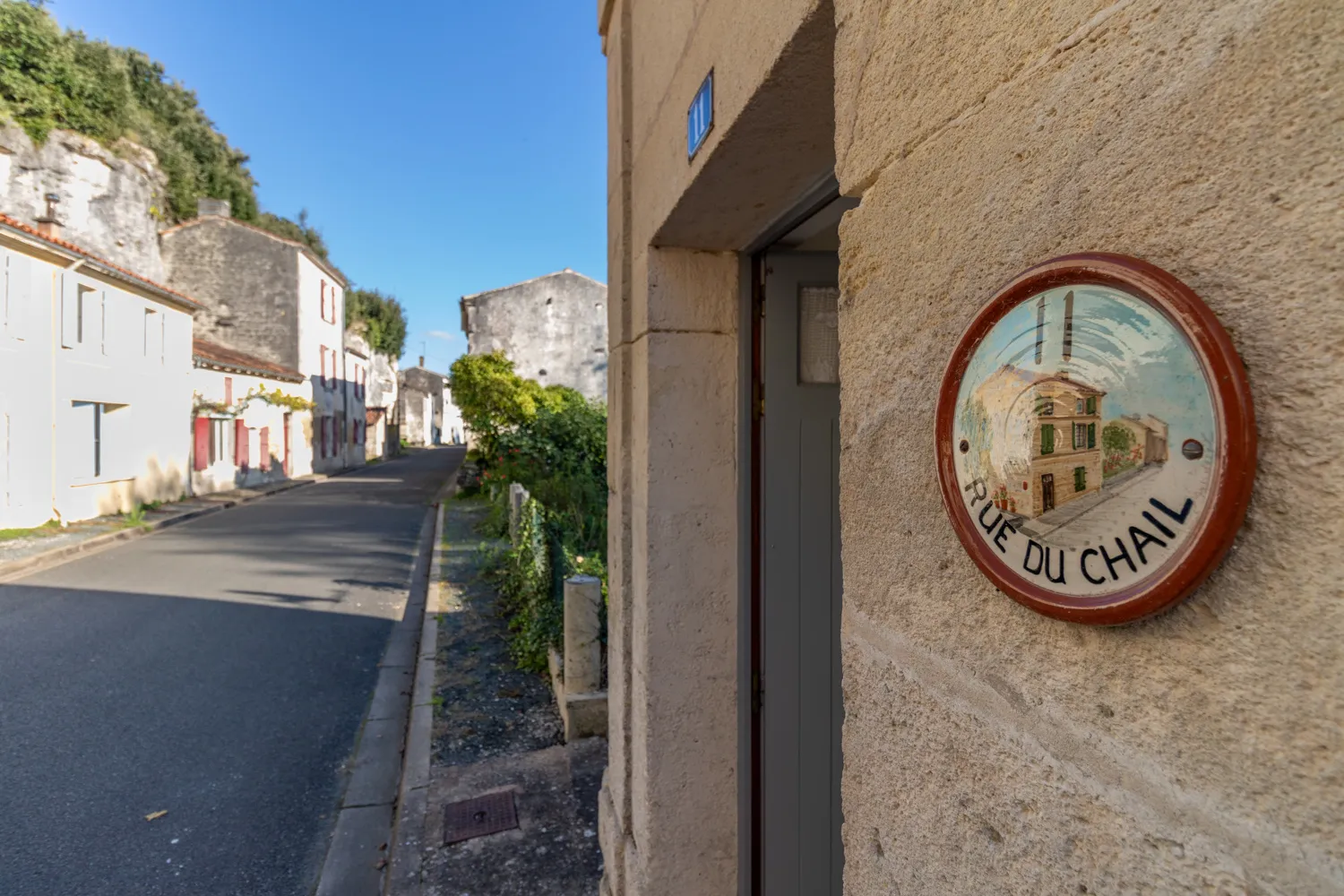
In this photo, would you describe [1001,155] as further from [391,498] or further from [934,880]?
[391,498]

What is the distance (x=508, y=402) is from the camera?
1622cm

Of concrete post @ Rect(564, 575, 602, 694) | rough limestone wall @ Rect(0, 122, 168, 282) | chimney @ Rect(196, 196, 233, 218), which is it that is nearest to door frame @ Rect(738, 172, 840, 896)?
concrete post @ Rect(564, 575, 602, 694)

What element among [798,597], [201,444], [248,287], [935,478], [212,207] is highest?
[212,207]

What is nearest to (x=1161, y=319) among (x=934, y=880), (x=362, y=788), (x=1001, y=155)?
(x=1001, y=155)

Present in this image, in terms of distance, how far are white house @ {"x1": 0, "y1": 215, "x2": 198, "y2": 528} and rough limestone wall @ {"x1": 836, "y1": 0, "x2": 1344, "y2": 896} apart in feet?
51.0

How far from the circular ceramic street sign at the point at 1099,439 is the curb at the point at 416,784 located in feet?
11.4

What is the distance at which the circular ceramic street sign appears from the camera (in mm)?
551

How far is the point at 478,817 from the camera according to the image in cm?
379

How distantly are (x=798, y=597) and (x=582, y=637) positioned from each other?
2.69m

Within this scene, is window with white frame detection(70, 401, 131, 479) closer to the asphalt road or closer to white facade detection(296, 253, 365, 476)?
the asphalt road

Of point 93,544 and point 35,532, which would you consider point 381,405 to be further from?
point 93,544

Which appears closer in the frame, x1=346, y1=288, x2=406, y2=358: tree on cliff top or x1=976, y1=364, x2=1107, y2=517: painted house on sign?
x1=976, y1=364, x2=1107, y2=517: painted house on sign

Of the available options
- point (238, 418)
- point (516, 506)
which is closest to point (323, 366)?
point (238, 418)

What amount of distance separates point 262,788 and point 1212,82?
5.25 meters
